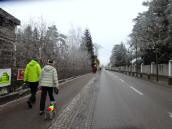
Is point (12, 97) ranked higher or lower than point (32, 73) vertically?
lower

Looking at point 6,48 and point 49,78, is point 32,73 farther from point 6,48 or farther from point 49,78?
point 6,48

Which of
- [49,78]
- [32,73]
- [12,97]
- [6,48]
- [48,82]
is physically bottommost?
[12,97]

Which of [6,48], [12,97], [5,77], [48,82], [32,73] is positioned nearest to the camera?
[48,82]

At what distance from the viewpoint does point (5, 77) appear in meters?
12.0

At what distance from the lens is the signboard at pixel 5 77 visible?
11.5 meters

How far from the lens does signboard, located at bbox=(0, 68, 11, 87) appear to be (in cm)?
1152

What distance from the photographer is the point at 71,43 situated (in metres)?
62.9

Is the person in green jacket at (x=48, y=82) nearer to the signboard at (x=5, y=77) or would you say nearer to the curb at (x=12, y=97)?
the curb at (x=12, y=97)

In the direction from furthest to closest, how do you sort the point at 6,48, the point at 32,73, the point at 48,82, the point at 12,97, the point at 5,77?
the point at 6,48, the point at 12,97, the point at 5,77, the point at 32,73, the point at 48,82

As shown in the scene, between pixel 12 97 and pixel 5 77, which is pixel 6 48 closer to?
pixel 5 77

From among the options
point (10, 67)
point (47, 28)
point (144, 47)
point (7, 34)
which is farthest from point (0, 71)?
point (144, 47)

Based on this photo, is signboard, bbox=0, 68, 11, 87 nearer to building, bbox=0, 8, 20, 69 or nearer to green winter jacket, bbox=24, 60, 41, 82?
building, bbox=0, 8, 20, 69

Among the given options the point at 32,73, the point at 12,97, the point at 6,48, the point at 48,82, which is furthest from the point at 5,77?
the point at 48,82

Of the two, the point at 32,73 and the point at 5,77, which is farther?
the point at 5,77
